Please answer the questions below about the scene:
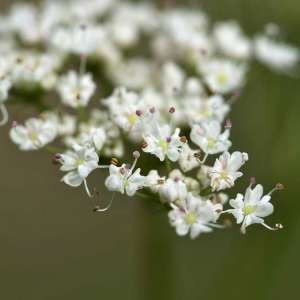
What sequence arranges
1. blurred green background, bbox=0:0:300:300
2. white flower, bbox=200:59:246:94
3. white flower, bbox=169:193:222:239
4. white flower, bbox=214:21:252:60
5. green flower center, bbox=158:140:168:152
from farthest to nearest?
white flower, bbox=214:21:252:60 → blurred green background, bbox=0:0:300:300 → white flower, bbox=200:59:246:94 → green flower center, bbox=158:140:168:152 → white flower, bbox=169:193:222:239

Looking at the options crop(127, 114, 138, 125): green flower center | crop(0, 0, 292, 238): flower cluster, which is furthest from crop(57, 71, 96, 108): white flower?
crop(127, 114, 138, 125): green flower center

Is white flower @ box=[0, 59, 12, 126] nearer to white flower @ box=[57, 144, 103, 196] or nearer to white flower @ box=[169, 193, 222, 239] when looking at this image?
white flower @ box=[57, 144, 103, 196]

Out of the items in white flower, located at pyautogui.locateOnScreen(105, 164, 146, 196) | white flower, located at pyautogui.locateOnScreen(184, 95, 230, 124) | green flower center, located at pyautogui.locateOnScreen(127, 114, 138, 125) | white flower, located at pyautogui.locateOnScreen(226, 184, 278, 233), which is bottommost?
white flower, located at pyautogui.locateOnScreen(226, 184, 278, 233)

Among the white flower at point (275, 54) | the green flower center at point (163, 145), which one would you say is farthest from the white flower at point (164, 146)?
the white flower at point (275, 54)

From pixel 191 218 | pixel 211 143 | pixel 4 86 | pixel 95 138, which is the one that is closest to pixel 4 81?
pixel 4 86

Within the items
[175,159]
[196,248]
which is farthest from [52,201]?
[175,159]

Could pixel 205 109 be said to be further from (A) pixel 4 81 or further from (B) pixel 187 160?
(A) pixel 4 81

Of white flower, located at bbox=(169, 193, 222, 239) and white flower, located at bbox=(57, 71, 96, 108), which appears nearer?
white flower, located at bbox=(169, 193, 222, 239)

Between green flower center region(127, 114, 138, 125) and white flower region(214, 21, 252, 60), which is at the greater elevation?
white flower region(214, 21, 252, 60)
